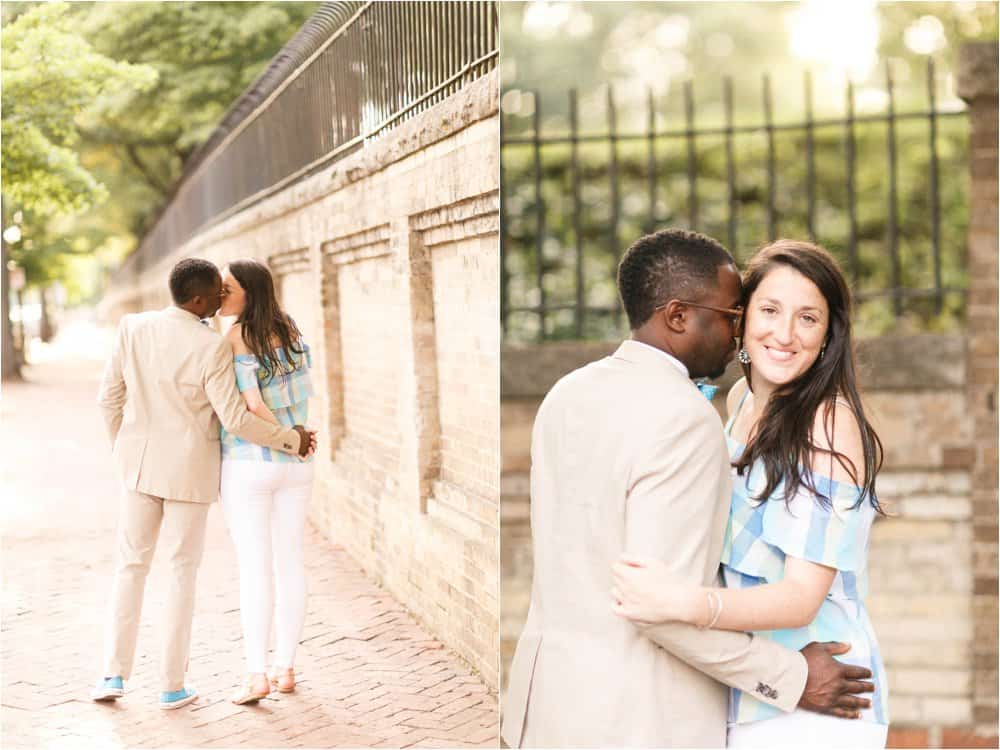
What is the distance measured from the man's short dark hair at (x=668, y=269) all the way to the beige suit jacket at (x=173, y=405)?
182 cm

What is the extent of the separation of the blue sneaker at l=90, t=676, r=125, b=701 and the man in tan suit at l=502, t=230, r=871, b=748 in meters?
1.96

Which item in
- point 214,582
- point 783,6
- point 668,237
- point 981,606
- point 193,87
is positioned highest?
point 783,6

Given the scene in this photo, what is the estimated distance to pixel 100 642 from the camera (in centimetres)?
373

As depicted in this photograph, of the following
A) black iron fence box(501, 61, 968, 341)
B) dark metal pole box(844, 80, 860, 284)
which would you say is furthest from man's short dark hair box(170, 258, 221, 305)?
dark metal pole box(844, 80, 860, 284)

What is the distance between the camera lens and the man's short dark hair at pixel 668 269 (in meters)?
2.12

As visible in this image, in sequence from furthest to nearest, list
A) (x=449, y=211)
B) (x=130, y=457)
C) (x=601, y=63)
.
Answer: (x=601, y=63)
(x=449, y=211)
(x=130, y=457)

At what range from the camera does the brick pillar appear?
520cm

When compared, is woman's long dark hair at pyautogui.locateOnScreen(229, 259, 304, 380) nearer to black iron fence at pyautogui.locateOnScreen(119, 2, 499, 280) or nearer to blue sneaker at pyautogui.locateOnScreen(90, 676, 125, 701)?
black iron fence at pyautogui.locateOnScreen(119, 2, 499, 280)

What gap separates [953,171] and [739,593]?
5940 mm

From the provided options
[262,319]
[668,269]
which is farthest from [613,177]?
[668,269]

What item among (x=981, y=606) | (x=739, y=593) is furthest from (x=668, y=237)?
(x=981, y=606)

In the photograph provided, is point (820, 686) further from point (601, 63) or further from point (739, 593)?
point (601, 63)

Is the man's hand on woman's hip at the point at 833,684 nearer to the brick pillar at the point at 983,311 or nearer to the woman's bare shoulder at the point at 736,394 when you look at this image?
the woman's bare shoulder at the point at 736,394

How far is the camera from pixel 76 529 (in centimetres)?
384
